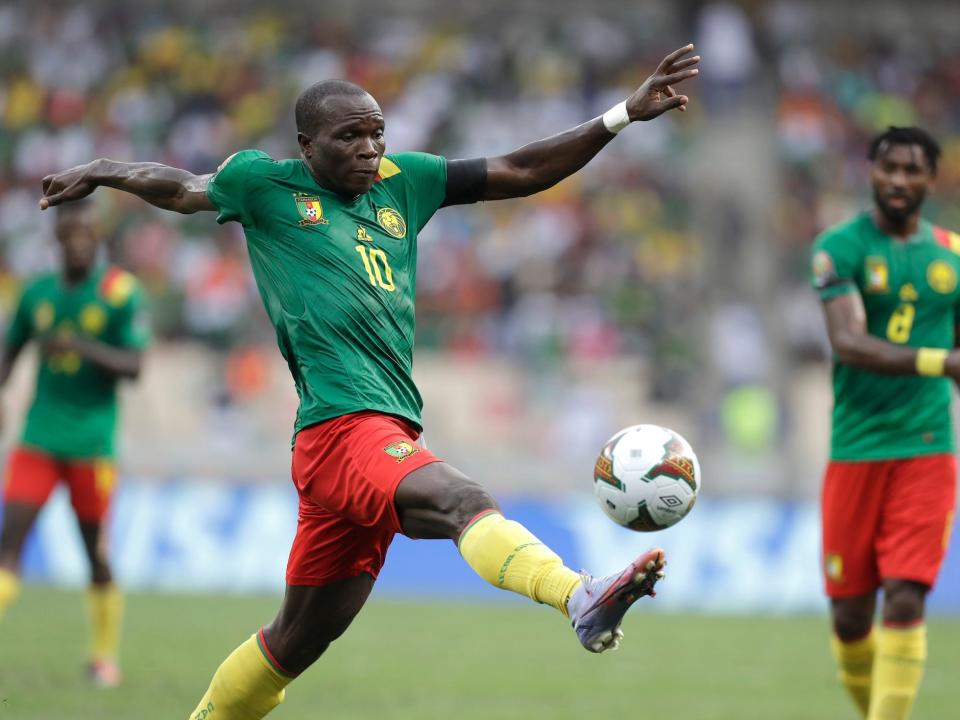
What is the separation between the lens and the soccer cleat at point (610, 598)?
15.7ft

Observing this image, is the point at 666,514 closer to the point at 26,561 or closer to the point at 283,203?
the point at 283,203

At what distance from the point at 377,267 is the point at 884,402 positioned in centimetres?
306

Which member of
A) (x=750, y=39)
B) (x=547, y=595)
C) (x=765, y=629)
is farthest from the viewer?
(x=750, y=39)

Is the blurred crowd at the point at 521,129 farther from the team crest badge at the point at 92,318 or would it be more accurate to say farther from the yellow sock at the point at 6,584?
the yellow sock at the point at 6,584

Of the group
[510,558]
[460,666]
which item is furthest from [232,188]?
[460,666]

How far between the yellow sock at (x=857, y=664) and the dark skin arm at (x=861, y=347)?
146 centimetres

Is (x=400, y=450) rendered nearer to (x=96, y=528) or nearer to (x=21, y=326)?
(x=96, y=528)

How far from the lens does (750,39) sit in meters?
21.7

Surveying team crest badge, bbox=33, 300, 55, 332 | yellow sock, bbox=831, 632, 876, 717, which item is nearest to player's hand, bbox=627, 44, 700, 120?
yellow sock, bbox=831, 632, 876, 717

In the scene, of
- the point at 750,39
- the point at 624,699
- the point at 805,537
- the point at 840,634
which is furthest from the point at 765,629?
the point at 750,39

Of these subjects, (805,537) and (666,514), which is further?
(805,537)

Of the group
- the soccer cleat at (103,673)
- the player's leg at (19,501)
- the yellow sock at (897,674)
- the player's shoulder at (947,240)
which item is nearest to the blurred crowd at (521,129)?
the player's leg at (19,501)

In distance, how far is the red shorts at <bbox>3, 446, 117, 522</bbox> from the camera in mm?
9992

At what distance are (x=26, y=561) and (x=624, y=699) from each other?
863 cm
